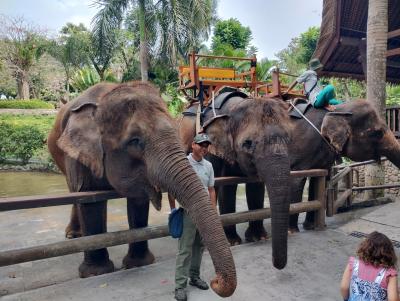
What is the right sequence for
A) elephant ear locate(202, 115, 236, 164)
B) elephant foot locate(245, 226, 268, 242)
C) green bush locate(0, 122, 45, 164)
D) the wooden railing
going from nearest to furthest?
elephant ear locate(202, 115, 236, 164) < elephant foot locate(245, 226, 268, 242) < the wooden railing < green bush locate(0, 122, 45, 164)

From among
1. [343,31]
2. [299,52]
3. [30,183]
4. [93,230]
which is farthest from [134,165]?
[299,52]

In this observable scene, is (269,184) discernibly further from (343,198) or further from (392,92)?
(392,92)

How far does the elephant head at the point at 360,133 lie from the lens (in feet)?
19.8

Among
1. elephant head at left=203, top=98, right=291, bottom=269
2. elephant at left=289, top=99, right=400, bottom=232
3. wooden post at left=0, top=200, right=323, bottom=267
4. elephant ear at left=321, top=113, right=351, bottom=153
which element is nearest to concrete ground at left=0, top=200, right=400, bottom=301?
wooden post at left=0, top=200, right=323, bottom=267

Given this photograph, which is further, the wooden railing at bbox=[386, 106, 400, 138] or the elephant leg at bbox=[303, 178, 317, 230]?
the wooden railing at bbox=[386, 106, 400, 138]

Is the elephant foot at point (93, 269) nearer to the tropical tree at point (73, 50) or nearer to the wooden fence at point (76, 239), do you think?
the wooden fence at point (76, 239)

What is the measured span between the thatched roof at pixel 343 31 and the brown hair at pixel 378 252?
904 cm

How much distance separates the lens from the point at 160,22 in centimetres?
1848

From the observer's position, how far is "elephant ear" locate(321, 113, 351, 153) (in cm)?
602

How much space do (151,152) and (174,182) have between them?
1.33 ft

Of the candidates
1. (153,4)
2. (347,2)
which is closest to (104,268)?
(347,2)

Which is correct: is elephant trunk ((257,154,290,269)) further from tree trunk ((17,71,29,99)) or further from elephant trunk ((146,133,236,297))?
tree trunk ((17,71,29,99))

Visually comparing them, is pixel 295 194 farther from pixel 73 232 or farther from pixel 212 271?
pixel 73 232

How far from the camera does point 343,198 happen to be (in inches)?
273
